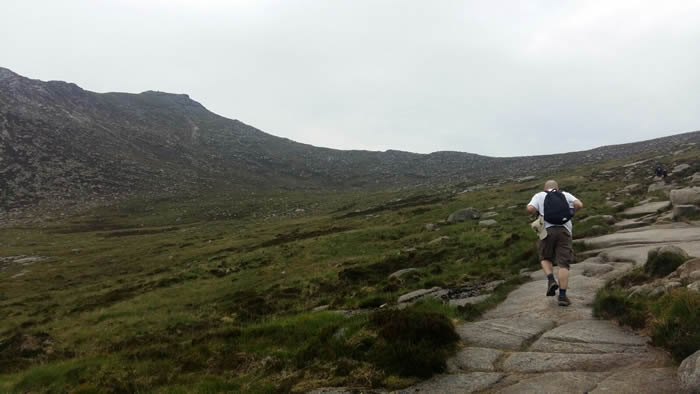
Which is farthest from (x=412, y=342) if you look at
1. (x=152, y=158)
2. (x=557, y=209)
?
(x=152, y=158)

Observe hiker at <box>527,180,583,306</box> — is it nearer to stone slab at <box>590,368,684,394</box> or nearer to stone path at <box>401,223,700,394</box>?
stone path at <box>401,223,700,394</box>

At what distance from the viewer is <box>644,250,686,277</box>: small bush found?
11.2 metres

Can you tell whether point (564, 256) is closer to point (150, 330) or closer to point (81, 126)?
point (150, 330)

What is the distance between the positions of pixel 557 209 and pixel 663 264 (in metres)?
2.98

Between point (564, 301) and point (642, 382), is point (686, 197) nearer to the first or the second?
point (564, 301)

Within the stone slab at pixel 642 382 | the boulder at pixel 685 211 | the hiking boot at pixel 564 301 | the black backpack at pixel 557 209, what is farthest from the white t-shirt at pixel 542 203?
the boulder at pixel 685 211

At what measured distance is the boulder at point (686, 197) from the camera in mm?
21703

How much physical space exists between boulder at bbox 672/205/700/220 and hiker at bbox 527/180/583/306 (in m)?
12.9

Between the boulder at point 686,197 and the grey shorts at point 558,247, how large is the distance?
1468cm

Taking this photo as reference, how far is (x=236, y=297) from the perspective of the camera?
26031mm

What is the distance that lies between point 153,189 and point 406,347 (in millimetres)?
122279

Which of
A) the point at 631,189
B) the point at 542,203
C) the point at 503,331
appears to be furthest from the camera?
the point at 631,189

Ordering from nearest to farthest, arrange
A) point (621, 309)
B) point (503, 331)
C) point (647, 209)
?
point (621, 309)
point (503, 331)
point (647, 209)

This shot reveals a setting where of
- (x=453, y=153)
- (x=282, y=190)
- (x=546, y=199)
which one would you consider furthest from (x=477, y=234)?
(x=453, y=153)
